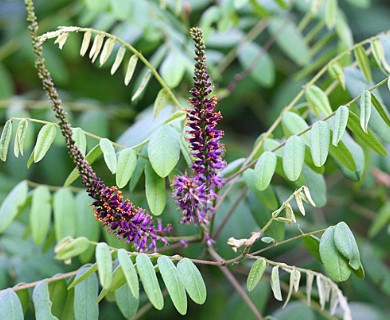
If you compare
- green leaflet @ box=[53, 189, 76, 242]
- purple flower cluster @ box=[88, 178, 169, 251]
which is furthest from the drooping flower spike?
green leaflet @ box=[53, 189, 76, 242]

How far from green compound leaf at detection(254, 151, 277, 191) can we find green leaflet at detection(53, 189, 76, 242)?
41 centimetres

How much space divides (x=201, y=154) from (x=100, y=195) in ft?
0.53

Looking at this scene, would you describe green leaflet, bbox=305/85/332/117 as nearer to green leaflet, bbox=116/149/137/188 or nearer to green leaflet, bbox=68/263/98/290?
green leaflet, bbox=116/149/137/188

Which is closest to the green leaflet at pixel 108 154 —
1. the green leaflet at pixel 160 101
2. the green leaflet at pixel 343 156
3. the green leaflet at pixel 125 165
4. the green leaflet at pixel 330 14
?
the green leaflet at pixel 125 165

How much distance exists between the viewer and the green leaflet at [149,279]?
2.74 ft

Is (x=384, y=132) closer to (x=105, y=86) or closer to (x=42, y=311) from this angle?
(x=42, y=311)

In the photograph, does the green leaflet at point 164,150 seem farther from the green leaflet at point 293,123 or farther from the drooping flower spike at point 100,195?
the green leaflet at point 293,123

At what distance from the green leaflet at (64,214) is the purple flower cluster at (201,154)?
31 centimetres

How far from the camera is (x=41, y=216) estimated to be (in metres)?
1.24

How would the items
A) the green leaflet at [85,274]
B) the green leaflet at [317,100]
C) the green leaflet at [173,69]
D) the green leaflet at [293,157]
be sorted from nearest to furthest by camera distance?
the green leaflet at [85,274] < the green leaflet at [293,157] < the green leaflet at [317,100] < the green leaflet at [173,69]

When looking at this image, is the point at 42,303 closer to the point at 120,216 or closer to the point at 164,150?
A: the point at 120,216

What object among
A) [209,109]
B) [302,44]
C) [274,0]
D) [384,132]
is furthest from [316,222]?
[209,109]

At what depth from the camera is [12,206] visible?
4.00 ft

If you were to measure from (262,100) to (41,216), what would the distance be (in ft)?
4.73
